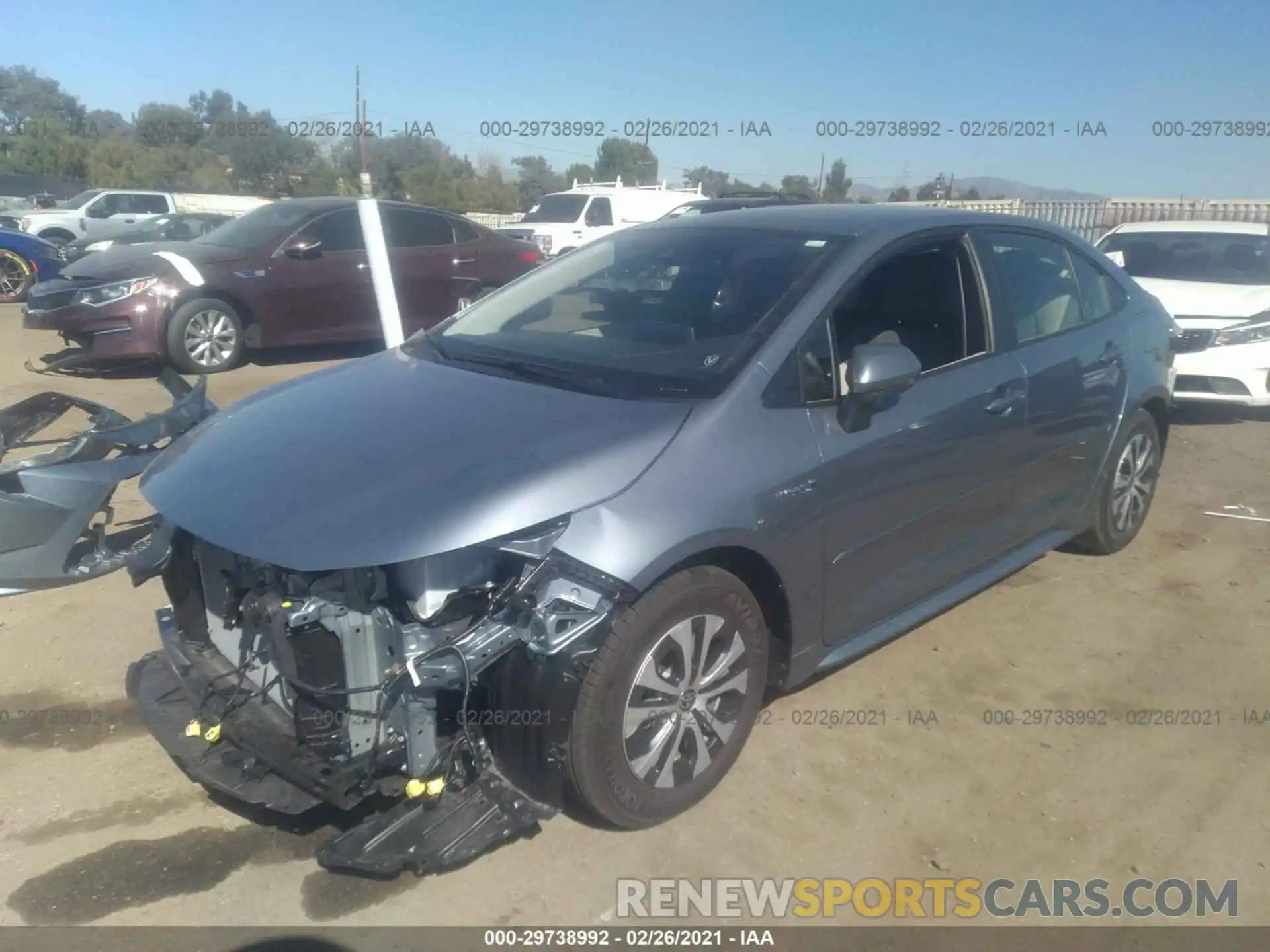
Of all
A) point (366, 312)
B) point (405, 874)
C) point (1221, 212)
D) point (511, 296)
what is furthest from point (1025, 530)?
point (1221, 212)

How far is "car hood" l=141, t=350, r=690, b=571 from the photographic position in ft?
8.45

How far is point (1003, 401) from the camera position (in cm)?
389

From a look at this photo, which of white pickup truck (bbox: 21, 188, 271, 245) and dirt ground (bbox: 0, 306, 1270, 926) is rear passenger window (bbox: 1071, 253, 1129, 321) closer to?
dirt ground (bbox: 0, 306, 1270, 926)

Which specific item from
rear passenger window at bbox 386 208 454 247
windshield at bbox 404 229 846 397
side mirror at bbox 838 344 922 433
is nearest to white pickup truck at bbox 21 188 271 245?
rear passenger window at bbox 386 208 454 247

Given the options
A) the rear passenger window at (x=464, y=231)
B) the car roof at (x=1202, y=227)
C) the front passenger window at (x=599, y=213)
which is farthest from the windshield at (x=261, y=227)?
the front passenger window at (x=599, y=213)

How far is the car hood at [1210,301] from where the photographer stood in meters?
7.96

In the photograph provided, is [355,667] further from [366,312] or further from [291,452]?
[366,312]

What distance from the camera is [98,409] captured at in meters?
4.66

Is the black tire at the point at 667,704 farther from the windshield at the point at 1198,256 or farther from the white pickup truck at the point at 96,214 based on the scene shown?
the white pickup truck at the point at 96,214

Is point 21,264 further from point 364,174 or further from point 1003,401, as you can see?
point 1003,401

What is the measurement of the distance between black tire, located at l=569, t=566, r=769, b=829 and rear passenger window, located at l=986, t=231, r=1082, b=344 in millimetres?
1860

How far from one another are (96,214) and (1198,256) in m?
21.6

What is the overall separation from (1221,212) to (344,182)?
52.9 feet

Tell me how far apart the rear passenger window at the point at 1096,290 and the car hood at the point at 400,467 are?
266 centimetres
